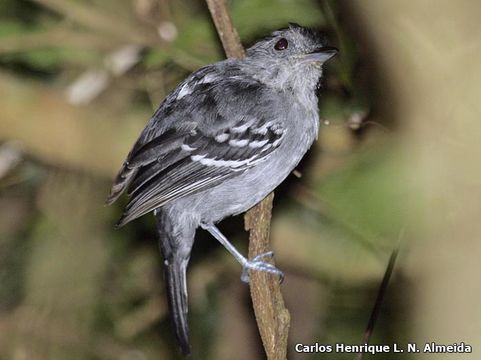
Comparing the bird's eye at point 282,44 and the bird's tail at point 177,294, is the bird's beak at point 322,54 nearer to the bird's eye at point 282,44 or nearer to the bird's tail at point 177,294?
the bird's eye at point 282,44

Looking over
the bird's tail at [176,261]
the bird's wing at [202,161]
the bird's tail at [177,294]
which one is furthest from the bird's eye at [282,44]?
the bird's tail at [177,294]

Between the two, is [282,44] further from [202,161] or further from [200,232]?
[200,232]

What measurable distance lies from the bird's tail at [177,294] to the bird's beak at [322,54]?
1.29 m

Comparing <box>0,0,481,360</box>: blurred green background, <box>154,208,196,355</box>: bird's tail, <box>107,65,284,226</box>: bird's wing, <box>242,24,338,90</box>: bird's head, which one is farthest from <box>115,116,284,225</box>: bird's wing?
<box>0,0,481,360</box>: blurred green background

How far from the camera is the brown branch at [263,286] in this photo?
163 inches

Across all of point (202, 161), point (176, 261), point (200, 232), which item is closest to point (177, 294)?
point (176, 261)

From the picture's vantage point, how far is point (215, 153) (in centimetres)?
456

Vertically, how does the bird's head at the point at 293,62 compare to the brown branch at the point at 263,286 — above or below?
above

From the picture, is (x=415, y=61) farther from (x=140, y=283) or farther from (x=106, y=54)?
(x=140, y=283)

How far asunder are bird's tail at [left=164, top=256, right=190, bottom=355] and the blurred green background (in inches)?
45.7

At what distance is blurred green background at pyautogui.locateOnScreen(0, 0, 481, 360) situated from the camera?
4.10m

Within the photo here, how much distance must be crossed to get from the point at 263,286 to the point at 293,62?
127 centimetres

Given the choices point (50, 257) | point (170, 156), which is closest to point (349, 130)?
point (170, 156)

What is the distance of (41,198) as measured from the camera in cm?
677
